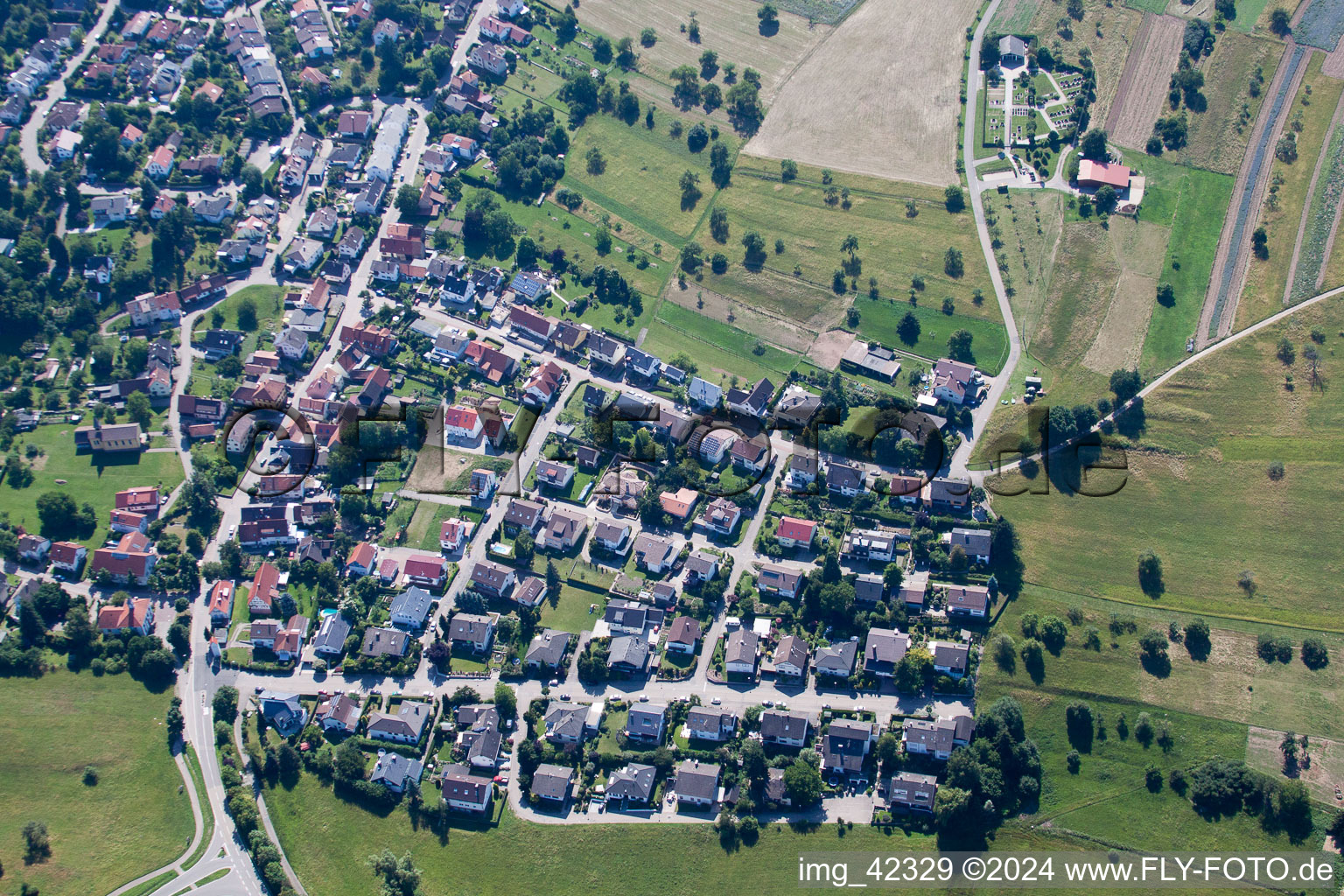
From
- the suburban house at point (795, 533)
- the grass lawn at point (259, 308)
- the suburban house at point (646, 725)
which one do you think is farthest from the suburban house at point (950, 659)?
the grass lawn at point (259, 308)

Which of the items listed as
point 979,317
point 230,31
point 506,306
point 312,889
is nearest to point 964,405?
point 979,317

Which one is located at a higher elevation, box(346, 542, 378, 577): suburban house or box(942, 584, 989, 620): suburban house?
box(942, 584, 989, 620): suburban house

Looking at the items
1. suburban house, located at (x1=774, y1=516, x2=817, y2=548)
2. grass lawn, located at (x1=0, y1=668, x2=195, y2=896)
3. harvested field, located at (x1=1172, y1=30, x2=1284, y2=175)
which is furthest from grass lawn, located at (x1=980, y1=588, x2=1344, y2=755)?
grass lawn, located at (x1=0, y1=668, x2=195, y2=896)

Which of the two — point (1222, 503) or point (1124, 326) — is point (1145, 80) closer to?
point (1124, 326)

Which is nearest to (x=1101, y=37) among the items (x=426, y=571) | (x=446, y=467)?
(x=446, y=467)

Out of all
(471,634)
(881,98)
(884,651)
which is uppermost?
→ (881,98)

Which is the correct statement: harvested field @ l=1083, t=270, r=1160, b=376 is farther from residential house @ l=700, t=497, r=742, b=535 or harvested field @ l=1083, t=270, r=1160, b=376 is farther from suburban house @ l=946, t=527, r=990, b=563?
residential house @ l=700, t=497, r=742, b=535
